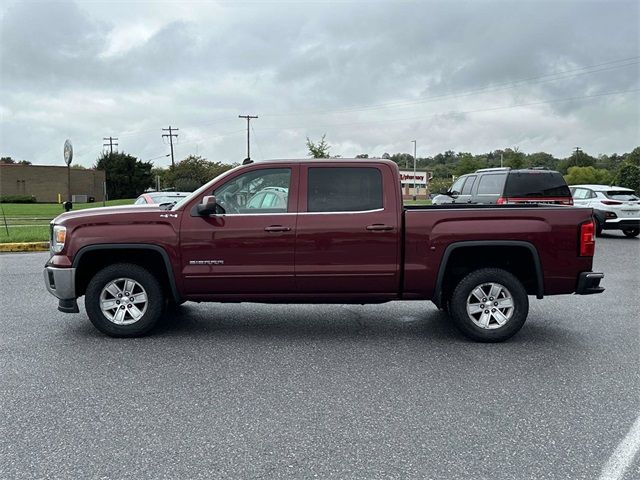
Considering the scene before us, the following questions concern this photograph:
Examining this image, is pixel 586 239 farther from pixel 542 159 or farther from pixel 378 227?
pixel 542 159

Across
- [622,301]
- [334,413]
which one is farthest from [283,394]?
[622,301]

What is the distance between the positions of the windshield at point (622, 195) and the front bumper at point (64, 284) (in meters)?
15.9

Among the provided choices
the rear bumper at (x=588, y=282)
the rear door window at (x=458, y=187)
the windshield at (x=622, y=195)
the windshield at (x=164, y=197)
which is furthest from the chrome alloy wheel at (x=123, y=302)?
the windshield at (x=622, y=195)

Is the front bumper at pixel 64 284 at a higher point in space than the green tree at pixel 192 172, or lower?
lower

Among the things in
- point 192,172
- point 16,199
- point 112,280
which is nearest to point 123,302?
point 112,280

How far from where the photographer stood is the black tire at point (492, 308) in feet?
18.3

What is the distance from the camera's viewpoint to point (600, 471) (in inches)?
123

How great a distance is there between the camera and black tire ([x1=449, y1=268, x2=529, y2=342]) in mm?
5578

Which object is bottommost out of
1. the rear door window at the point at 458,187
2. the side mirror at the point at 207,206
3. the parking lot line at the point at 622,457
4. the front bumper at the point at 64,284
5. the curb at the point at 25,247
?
the parking lot line at the point at 622,457

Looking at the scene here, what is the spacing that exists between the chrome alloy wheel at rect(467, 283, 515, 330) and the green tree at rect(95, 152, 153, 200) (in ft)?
252

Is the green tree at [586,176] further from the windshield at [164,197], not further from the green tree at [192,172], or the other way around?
the windshield at [164,197]

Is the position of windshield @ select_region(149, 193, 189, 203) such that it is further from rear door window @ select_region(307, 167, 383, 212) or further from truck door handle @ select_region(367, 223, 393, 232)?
truck door handle @ select_region(367, 223, 393, 232)

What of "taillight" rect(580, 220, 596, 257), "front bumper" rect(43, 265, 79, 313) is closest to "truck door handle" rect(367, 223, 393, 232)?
"taillight" rect(580, 220, 596, 257)

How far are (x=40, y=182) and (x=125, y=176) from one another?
1150cm
